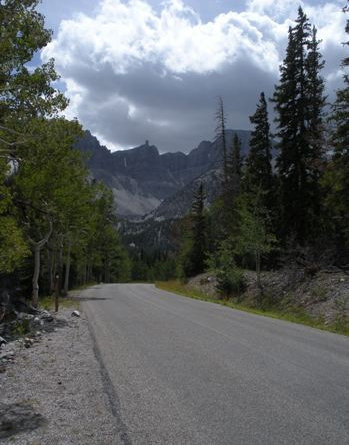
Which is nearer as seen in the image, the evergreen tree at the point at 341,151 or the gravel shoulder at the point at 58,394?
the gravel shoulder at the point at 58,394

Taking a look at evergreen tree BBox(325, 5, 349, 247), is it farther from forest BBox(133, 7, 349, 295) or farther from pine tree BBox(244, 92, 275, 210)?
pine tree BBox(244, 92, 275, 210)

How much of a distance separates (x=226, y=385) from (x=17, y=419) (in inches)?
120

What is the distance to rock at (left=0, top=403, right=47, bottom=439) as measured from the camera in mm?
5645

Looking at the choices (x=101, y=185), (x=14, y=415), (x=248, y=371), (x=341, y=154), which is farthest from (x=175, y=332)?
(x=101, y=185)

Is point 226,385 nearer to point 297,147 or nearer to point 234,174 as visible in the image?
point 297,147

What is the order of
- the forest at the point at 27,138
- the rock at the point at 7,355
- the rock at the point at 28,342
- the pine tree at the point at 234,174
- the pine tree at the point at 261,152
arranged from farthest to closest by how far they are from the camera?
the pine tree at the point at 234,174
the pine tree at the point at 261,152
the rock at the point at 28,342
the rock at the point at 7,355
the forest at the point at 27,138

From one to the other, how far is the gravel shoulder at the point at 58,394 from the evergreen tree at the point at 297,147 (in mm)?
21567

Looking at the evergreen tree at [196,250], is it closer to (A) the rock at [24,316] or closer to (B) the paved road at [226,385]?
(A) the rock at [24,316]

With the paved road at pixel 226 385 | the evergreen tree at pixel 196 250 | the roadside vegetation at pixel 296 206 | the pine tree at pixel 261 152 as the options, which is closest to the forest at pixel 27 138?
the paved road at pixel 226 385

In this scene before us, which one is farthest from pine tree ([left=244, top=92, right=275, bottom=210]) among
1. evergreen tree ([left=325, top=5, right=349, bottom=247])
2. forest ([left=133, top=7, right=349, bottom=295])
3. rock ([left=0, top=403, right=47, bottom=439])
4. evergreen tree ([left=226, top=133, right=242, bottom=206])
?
rock ([left=0, top=403, right=47, bottom=439])

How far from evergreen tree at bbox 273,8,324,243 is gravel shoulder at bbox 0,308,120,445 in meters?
21.6

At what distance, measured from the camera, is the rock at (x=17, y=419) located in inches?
222

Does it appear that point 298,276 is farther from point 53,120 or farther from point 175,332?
point 53,120

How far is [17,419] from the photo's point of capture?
19.9 ft
